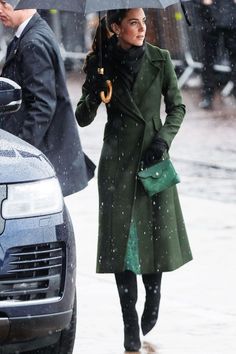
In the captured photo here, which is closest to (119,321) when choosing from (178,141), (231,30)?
(178,141)

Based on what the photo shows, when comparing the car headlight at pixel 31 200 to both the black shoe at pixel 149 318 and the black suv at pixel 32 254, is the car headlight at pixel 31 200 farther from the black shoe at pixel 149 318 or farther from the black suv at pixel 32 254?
the black shoe at pixel 149 318

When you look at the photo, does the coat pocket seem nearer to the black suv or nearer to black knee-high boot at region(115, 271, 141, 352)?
black knee-high boot at region(115, 271, 141, 352)

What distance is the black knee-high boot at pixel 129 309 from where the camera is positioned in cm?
777

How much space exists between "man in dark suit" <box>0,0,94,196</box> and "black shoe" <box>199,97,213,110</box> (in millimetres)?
11811

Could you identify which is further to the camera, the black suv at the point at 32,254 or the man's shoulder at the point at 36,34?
the man's shoulder at the point at 36,34

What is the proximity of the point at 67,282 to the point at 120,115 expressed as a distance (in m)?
1.46

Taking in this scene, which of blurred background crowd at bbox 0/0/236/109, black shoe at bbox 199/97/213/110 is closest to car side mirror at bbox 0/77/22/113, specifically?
blurred background crowd at bbox 0/0/236/109

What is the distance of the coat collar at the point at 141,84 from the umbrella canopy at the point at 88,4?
281 mm

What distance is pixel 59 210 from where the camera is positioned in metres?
6.60

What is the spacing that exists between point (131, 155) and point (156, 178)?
7.2 inches

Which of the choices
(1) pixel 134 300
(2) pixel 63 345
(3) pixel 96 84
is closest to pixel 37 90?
(3) pixel 96 84

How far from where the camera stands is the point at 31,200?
647cm

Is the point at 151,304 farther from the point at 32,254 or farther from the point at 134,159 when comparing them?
the point at 32,254

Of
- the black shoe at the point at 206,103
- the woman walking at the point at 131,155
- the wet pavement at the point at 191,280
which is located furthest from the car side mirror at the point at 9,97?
the black shoe at the point at 206,103
